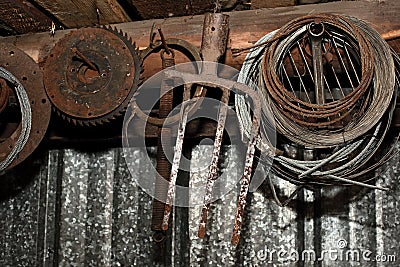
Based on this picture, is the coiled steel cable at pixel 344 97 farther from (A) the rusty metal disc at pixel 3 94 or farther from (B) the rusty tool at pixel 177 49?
(A) the rusty metal disc at pixel 3 94

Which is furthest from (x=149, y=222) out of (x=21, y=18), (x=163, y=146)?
(x=21, y=18)

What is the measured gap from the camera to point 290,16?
2.04 meters

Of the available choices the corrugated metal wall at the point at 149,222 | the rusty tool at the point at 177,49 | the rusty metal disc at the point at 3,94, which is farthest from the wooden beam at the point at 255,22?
the corrugated metal wall at the point at 149,222

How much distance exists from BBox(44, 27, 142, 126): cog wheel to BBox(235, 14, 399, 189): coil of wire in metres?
0.36

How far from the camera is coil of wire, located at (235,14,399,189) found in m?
1.90

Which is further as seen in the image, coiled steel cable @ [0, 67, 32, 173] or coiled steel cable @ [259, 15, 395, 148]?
coiled steel cable @ [0, 67, 32, 173]

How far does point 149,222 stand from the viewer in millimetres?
2586

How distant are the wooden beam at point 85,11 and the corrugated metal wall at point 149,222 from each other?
22.0 inches

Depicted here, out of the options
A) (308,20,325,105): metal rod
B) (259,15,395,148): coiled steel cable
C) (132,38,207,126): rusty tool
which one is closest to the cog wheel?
(132,38,207,126): rusty tool

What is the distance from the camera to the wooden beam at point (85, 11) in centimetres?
227

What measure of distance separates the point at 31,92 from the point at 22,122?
4.1 inches

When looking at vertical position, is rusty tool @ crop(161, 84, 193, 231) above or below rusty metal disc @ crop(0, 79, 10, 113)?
below

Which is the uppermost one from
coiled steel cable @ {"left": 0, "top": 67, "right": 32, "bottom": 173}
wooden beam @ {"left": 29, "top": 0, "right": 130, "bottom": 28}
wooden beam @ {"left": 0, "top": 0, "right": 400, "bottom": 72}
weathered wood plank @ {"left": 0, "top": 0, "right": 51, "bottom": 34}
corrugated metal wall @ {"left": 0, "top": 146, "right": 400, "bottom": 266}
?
weathered wood plank @ {"left": 0, "top": 0, "right": 51, "bottom": 34}

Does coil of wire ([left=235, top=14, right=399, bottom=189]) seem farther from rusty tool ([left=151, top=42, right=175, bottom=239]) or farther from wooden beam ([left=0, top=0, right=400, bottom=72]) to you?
rusty tool ([left=151, top=42, right=175, bottom=239])
